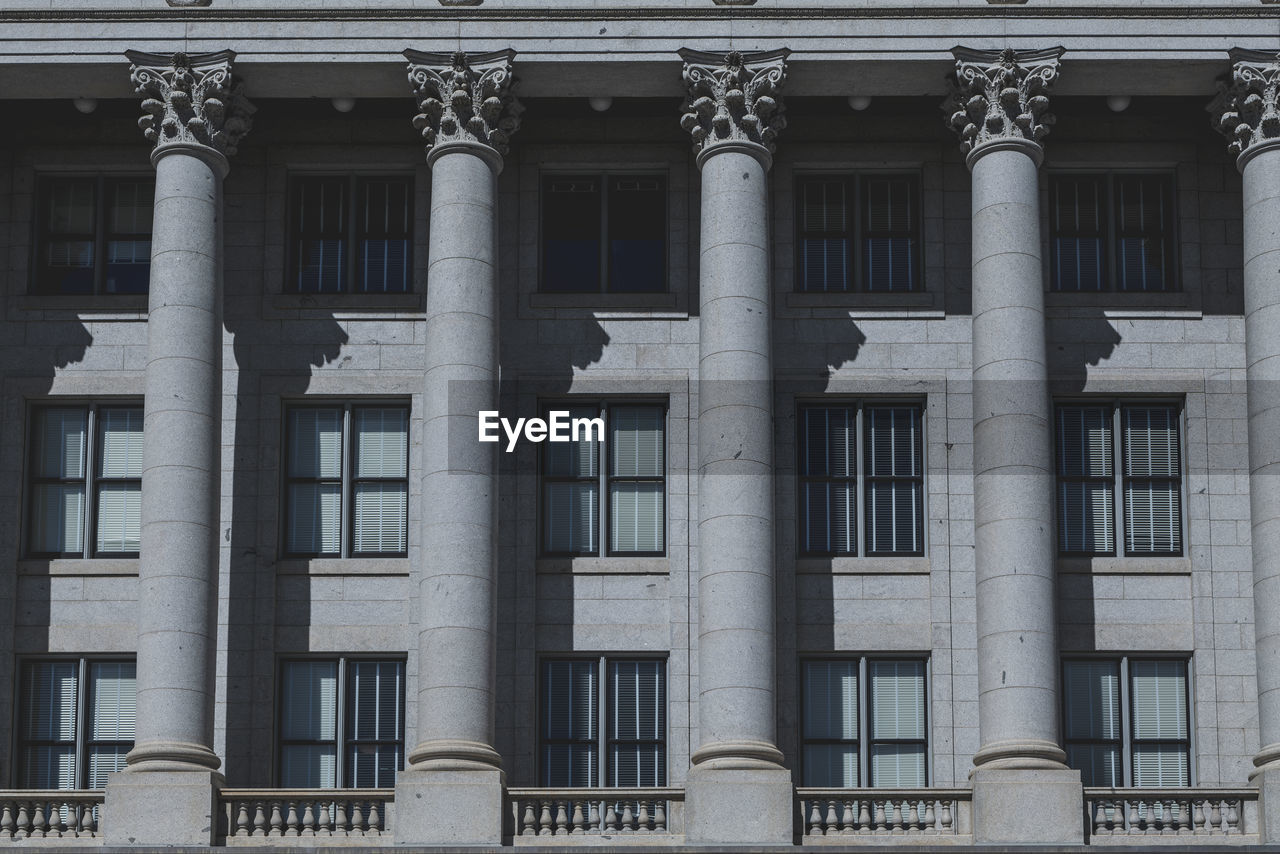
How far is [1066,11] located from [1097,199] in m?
4.04

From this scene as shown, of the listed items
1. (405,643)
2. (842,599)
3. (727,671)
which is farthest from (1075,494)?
(405,643)

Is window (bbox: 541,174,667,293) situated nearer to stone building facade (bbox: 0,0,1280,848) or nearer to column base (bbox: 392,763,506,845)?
stone building facade (bbox: 0,0,1280,848)

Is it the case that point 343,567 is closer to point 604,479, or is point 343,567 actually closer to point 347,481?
point 347,481

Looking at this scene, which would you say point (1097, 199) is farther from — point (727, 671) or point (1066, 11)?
point (727, 671)

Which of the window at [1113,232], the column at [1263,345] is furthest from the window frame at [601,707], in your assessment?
the window at [1113,232]

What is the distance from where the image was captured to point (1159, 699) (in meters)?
46.8

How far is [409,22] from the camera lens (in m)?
47.3

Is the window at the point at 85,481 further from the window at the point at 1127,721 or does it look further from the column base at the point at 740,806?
the window at the point at 1127,721

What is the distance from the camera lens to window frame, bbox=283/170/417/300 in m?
49.1

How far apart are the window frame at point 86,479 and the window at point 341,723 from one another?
3.74m

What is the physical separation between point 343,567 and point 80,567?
14.7 ft

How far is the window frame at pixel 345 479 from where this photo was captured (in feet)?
156

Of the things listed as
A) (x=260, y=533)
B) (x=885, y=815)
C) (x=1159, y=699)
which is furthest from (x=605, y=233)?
(x=1159, y=699)

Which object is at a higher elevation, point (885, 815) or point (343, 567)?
point (343, 567)
